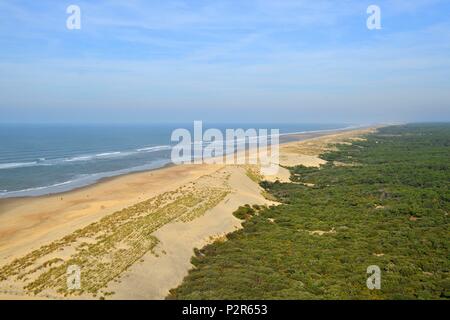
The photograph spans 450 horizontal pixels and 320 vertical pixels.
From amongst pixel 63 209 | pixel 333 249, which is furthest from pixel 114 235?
pixel 63 209

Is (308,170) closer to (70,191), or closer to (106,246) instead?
(70,191)

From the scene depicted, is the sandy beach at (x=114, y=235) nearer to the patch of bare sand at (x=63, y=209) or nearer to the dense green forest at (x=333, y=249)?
the patch of bare sand at (x=63, y=209)

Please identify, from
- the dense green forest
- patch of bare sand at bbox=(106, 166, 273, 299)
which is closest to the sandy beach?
patch of bare sand at bbox=(106, 166, 273, 299)

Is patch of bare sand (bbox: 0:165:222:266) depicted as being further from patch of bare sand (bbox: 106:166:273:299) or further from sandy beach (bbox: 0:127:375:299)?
patch of bare sand (bbox: 106:166:273:299)

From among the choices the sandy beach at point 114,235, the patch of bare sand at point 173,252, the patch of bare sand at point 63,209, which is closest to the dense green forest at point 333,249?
the patch of bare sand at point 173,252

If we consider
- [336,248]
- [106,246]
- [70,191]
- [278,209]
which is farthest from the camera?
[70,191]
